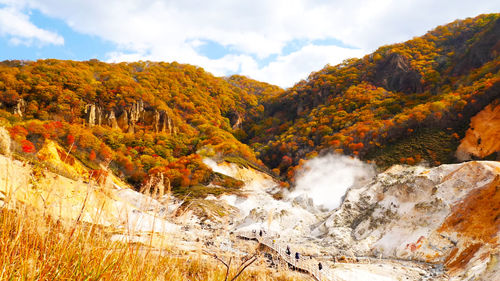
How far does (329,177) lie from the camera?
34688mm

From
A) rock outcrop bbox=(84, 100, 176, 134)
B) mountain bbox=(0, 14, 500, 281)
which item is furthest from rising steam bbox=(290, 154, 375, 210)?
rock outcrop bbox=(84, 100, 176, 134)

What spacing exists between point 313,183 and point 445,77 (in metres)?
36.2

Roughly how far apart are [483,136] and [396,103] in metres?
22.5

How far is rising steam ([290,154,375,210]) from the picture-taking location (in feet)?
97.2

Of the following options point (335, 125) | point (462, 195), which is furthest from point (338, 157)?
point (462, 195)

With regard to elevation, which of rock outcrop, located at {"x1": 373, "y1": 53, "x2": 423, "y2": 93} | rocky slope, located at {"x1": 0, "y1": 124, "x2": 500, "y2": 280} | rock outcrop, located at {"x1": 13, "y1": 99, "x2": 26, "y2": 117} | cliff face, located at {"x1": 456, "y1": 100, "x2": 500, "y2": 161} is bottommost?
rocky slope, located at {"x1": 0, "y1": 124, "x2": 500, "y2": 280}

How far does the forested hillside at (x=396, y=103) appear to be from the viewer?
103 ft

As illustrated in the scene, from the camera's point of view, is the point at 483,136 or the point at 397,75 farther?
the point at 397,75

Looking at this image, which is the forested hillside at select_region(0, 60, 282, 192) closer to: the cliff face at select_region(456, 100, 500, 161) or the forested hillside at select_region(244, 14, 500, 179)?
the forested hillside at select_region(244, 14, 500, 179)

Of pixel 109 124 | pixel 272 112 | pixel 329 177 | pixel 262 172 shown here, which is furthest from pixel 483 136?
pixel 272 112

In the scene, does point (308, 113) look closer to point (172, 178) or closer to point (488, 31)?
point (488, 31)

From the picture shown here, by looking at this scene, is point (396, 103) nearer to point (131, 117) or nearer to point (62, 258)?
point (131, 117)

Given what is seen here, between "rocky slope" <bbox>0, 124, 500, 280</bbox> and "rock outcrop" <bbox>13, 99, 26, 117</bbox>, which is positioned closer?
"rocky slope" <bbox>0, 124, 500, 280</bbox>

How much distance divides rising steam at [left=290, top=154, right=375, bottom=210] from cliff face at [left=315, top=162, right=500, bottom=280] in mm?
12077
